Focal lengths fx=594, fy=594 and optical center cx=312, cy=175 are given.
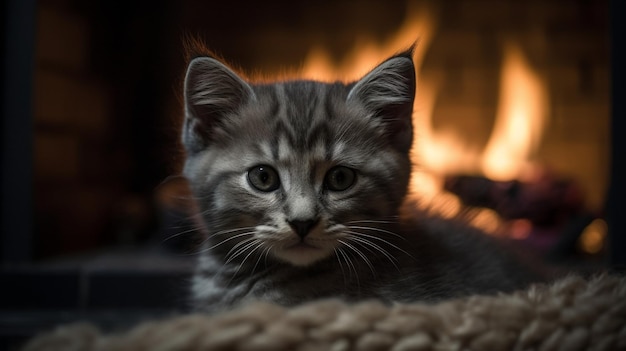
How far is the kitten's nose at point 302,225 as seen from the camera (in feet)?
2.83

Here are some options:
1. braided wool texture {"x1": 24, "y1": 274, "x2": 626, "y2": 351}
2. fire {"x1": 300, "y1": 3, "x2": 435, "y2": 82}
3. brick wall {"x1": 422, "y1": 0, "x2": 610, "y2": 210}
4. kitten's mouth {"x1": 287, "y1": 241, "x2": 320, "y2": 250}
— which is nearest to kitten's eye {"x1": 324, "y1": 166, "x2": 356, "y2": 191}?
kitten's mouth {"x1": 287, "y1": 241, "x2": 320, "y2": 250}

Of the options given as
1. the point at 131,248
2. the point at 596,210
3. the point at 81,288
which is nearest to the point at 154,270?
the point at 81,288

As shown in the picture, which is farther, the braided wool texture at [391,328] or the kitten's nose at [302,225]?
the kitten's nose at [302,225]

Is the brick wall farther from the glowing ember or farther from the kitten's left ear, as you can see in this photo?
the kitten's left ear

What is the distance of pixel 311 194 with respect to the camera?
897mm

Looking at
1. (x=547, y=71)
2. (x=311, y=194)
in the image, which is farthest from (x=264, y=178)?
(x=547, y=71)

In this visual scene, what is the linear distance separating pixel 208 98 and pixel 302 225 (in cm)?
31

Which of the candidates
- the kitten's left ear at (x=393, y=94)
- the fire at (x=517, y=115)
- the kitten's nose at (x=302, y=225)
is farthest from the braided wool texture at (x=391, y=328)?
the fire at (x=517, y=115)

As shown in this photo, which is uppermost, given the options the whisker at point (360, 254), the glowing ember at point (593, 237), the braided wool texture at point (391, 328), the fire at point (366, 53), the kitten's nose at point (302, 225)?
the fire at point (366, 53)

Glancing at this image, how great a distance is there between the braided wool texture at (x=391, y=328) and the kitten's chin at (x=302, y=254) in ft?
0.64

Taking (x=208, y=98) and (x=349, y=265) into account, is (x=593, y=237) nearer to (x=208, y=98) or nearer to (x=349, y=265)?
(x=349, y=265)

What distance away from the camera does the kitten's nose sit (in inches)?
34.0

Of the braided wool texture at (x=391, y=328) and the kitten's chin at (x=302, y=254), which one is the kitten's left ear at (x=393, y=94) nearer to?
the kitten's chin at (x=302, y=254)

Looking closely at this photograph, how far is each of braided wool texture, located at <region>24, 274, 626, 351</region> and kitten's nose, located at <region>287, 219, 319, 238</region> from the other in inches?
7.3
